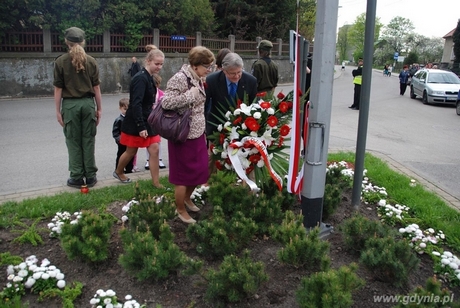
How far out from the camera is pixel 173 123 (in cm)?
398

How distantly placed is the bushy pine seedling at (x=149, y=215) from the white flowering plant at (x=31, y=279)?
0.72 m

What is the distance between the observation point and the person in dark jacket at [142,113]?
5.22 meters

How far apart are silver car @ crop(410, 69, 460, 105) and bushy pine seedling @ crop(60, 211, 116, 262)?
1900 cm

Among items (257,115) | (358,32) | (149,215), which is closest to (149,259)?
(149,215)

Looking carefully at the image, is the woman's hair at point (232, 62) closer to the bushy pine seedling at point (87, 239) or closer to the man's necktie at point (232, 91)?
the man's necktie at point (232, 91)

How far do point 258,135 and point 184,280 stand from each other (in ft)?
5.70

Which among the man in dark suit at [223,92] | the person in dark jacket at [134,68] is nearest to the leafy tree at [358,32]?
the person in dark jacket at [134,68]

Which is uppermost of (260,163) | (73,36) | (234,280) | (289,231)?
(73,36)

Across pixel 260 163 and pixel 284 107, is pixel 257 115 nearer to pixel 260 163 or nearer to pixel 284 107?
pixel 284 107

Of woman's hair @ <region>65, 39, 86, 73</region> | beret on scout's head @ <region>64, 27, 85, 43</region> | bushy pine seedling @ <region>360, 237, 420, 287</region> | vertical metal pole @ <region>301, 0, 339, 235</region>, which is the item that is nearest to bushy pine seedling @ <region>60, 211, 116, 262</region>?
vertical metal pole @ <region>301, 0, 339, 235</region>

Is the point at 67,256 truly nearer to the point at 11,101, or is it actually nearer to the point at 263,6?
the point at 11,101

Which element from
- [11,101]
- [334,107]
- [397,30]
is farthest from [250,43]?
[397,30]

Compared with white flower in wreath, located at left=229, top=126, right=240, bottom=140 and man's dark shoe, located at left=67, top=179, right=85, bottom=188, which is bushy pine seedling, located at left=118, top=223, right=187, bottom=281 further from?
man's dark shoe, located at left=67, top=179, right=85, bottom=188

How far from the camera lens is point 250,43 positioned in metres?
27.6
